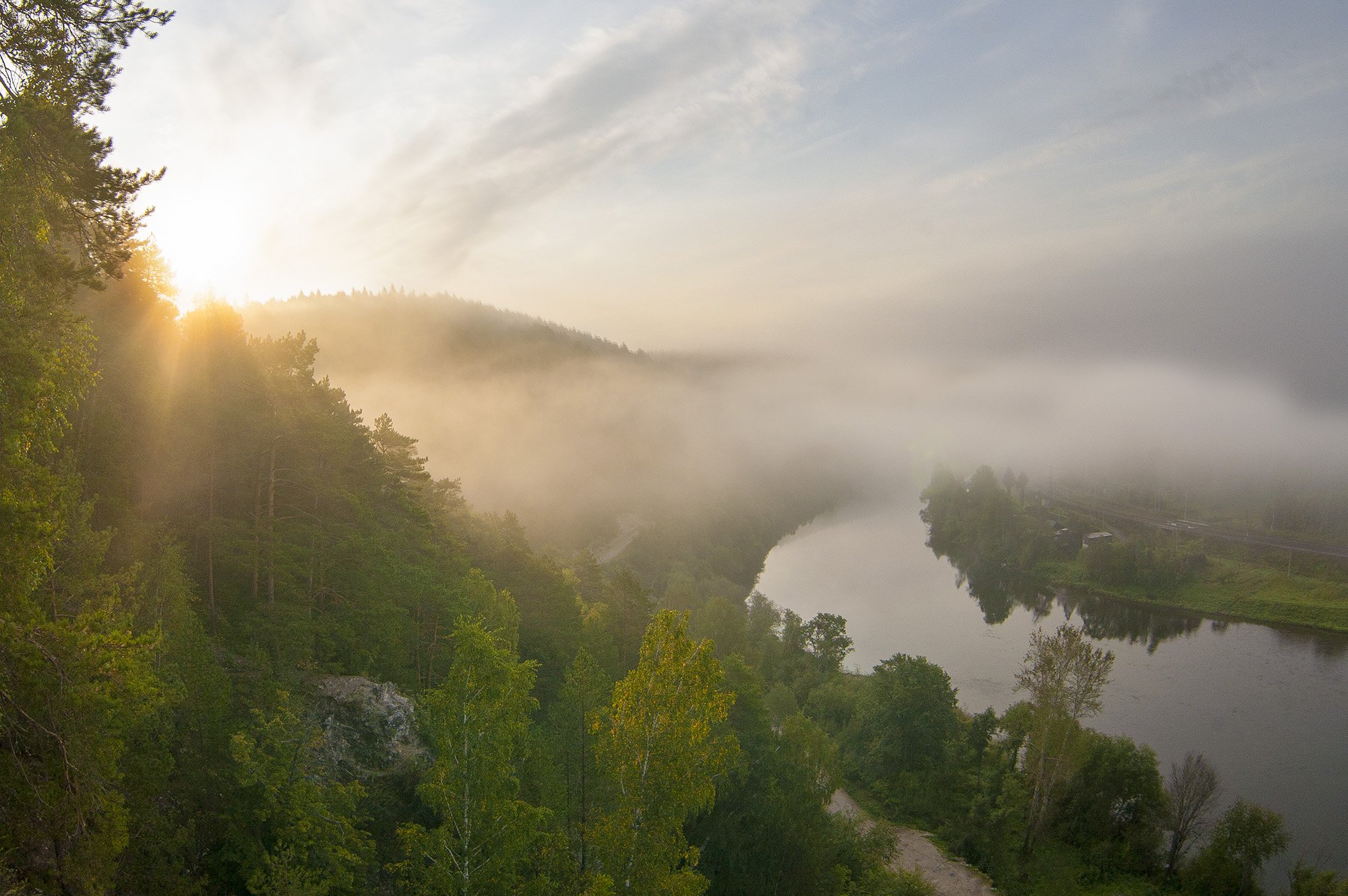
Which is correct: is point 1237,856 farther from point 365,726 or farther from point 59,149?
point 59,149

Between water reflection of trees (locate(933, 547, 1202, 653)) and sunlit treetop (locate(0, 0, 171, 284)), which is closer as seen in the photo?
sunlit treetop (locate(0, 0, 171, 284))

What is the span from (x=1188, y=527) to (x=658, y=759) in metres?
163

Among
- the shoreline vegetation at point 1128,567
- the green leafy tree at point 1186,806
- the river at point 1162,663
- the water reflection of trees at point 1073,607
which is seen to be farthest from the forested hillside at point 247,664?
the shoreline vegetation at point 1128,567

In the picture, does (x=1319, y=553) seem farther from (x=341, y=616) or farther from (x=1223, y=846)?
(x=341, y=616)

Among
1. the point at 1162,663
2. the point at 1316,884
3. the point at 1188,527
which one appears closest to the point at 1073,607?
the point at 1162,663

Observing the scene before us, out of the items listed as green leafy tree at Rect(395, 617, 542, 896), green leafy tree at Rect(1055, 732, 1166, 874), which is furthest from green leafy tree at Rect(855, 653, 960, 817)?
green leafy tree at Rect(395, 617, 542, 896)

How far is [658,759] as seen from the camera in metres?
14.6

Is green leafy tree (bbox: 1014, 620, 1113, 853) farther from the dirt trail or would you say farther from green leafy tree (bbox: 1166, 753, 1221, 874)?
green leafy tree (bbox: 1166, 753, 1221, 874)

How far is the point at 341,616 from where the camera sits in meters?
24.2

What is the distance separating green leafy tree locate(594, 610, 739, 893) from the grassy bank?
346ft

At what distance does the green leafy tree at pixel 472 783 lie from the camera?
43.5ft

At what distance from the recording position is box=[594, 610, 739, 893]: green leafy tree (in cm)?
1453

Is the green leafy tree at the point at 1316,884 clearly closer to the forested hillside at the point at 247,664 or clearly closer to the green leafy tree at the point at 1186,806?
the green leafy tree at the point at 1186,806

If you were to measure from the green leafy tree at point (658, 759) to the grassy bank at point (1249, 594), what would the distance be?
346 ft
